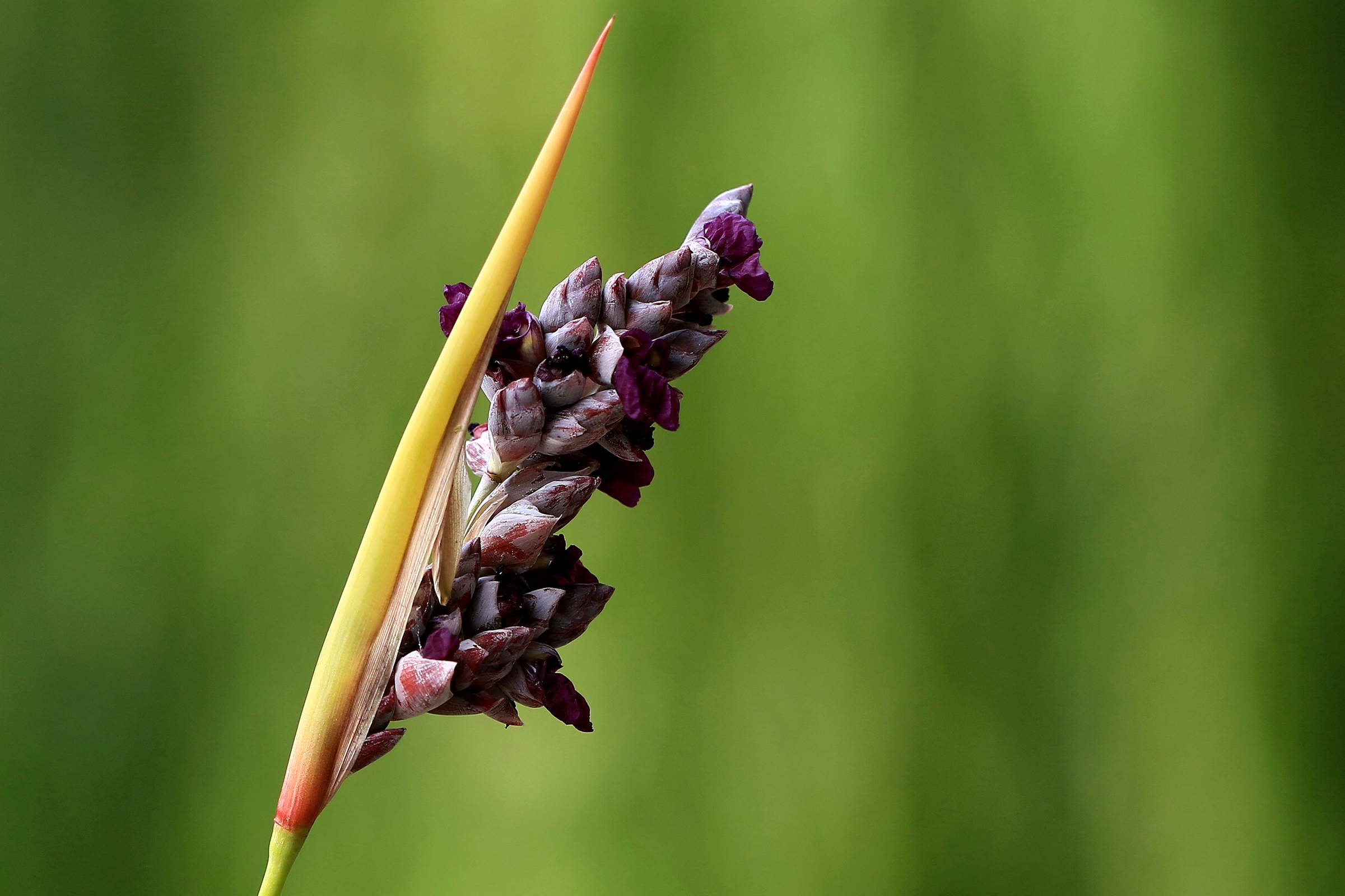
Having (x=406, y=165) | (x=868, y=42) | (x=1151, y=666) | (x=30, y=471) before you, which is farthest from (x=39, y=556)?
(x=1151, y=666)

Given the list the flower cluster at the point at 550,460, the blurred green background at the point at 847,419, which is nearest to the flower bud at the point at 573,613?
the flower cluster at the point at 550,460

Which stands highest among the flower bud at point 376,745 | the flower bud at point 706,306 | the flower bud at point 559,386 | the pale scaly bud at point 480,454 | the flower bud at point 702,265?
the flower bud at point 702,265

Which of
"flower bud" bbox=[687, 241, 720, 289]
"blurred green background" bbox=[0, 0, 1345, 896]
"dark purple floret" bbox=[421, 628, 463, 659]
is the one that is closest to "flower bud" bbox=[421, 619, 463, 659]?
"dark purple floret" bbox=[421, 628, 463, 659]

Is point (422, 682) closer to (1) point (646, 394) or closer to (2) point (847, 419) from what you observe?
(1) point (646, 394)

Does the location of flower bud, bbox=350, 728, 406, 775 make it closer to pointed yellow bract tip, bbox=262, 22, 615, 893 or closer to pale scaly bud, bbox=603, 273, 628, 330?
pointed yellow bract tip, bbox=262, 22, 615, 893

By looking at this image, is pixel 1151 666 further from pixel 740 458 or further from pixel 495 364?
pixel 495 364

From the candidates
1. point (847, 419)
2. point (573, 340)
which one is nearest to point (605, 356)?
point (573, 340)

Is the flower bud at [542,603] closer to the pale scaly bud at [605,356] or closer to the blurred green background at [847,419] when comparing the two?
the pale scaly bud at [605,356]
